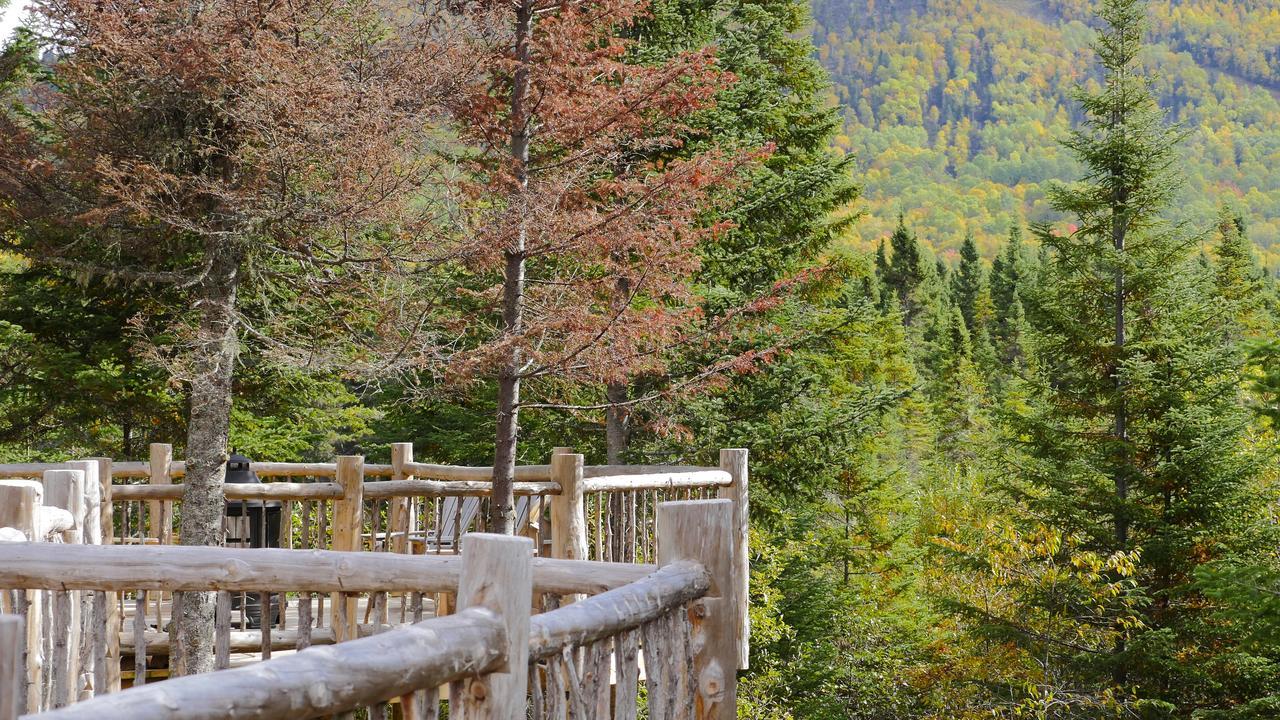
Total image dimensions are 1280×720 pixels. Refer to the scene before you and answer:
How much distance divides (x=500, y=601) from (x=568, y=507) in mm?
4982

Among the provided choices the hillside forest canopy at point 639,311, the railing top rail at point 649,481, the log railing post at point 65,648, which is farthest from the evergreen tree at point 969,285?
the log railing post at point 65,648

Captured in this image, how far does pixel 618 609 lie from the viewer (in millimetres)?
2912

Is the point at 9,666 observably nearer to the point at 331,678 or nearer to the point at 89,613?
the point at 331,678

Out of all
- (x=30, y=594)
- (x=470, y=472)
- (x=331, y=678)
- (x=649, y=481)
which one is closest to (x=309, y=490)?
(x=470, y=472)

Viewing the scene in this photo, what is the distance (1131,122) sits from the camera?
54.3 feet

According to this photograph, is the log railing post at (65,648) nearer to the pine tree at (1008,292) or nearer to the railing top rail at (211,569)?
the railing top rail at (211,569)

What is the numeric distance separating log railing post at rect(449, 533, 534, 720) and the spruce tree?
558 inches

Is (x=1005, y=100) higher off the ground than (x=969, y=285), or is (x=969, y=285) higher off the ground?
(x=1005, y=100)

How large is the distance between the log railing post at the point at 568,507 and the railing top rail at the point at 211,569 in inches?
144

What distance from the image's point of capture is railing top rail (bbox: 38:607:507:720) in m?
1.54

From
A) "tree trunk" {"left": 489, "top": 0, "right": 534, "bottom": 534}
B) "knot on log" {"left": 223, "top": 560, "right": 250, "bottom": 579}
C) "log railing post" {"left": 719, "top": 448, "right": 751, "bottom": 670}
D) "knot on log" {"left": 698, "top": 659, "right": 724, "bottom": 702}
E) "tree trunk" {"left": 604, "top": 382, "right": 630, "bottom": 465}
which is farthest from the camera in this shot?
"tree trunk" {"left": 604, "top": 382, "right": 630, "bottom": 465}

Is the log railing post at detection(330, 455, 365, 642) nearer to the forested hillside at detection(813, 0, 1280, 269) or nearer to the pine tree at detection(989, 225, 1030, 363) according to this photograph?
the pine tree at detection(989, 225, 1030, 363)

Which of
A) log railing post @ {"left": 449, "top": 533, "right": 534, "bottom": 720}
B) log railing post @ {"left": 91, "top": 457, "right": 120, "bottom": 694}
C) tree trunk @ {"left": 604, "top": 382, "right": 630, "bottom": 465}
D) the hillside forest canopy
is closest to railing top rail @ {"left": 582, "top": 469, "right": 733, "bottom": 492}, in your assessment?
the hillside forest canopy

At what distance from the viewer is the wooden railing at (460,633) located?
Answer: 6.00 ft
